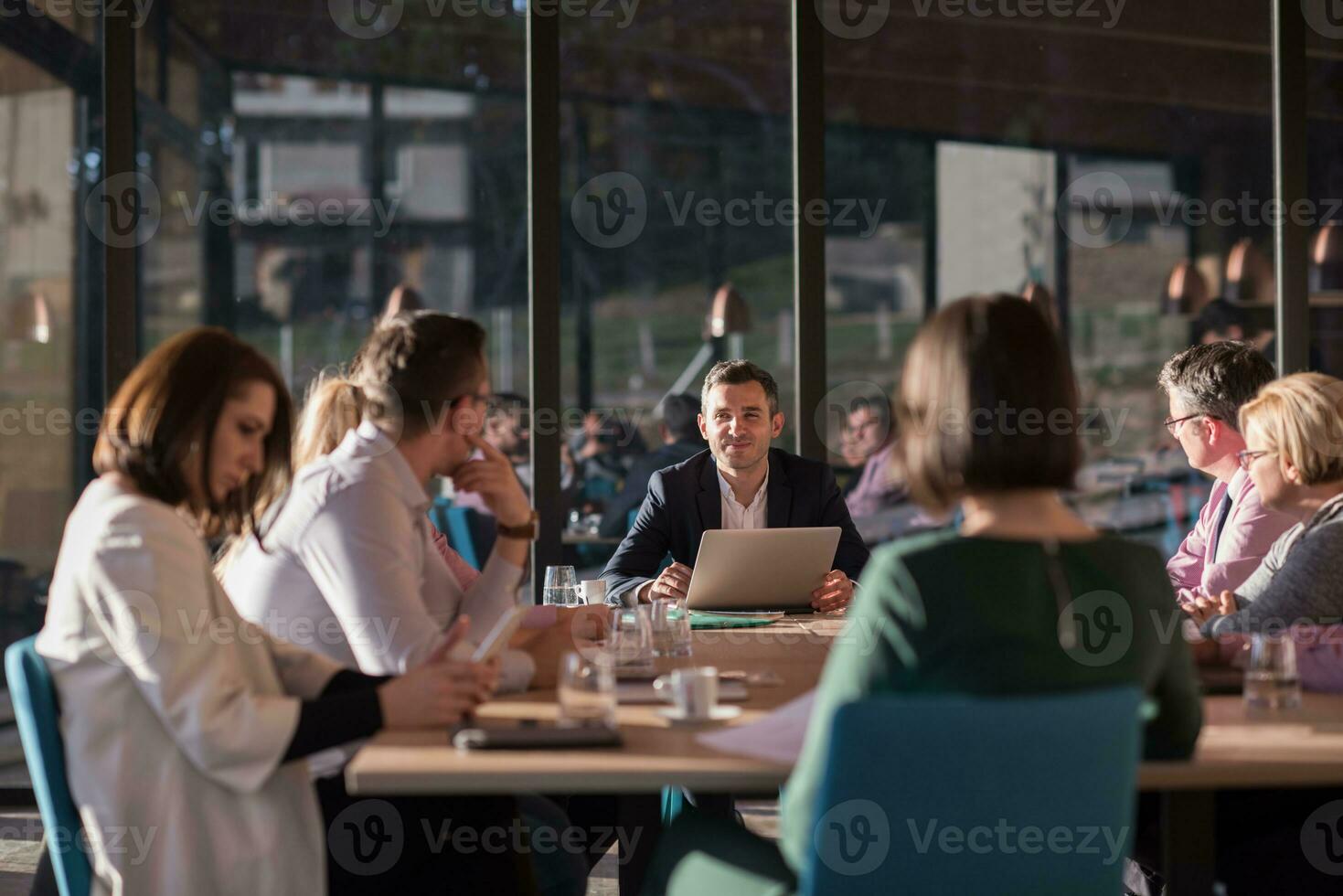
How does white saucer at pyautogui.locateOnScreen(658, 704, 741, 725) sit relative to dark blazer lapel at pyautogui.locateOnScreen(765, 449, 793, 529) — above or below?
below

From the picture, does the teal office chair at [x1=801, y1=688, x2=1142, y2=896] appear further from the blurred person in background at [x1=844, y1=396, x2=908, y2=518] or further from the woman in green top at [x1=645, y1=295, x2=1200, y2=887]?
the blurred person in background at [x1=844, y1=396, x2=908, y2=518]

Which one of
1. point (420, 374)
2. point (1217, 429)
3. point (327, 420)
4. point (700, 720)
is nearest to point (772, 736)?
point (700, 720)

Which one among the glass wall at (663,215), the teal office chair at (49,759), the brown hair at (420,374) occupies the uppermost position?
the glass wall at (663,215)

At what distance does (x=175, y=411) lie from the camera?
2053 mm

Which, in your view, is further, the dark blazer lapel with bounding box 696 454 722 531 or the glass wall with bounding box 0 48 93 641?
the glass wall with bounding box 0 48 93 641

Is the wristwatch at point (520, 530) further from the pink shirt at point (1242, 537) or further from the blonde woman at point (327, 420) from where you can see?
the pink shirt at point (1242, 537)

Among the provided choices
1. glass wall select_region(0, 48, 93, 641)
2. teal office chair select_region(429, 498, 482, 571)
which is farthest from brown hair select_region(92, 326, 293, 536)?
teal office chair select_region(429, 498, 482, 571)

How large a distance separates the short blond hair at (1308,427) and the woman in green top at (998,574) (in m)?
1.06

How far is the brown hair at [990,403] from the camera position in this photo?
178cm

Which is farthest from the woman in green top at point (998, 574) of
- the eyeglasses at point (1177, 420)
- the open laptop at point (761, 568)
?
the eyeglasses at point (1177, 420)

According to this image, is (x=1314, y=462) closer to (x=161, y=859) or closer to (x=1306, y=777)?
(x=1306, y=777)

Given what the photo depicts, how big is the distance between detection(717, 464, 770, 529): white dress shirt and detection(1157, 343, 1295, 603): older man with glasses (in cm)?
113

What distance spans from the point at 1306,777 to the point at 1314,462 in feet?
3.61

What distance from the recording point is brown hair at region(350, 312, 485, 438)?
2.51 meters
